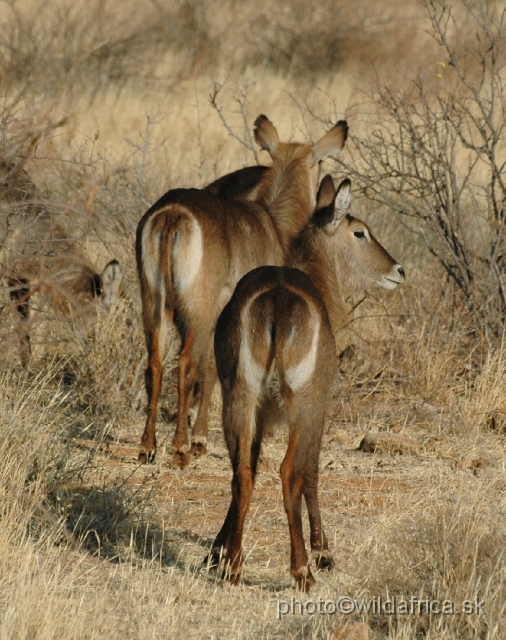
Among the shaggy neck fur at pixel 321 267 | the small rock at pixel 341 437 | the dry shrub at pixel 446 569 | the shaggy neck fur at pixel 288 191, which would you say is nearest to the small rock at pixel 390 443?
the small rock at pixel 341 437

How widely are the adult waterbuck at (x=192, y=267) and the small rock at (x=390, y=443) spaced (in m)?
1.16

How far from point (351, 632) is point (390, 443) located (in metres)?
3.49

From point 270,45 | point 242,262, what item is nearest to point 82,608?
point 242,262

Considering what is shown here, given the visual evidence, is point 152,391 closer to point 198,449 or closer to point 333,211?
point 198,449

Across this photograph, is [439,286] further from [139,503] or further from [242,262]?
[139,503]

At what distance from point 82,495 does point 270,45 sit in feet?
66.1

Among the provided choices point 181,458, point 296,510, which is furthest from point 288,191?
point 296,510

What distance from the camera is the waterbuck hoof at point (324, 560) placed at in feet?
16.5

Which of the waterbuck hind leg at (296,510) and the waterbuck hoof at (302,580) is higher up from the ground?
the waterbuck hind leg at (296,510)

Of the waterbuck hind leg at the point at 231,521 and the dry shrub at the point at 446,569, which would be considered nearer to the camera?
the dry shrub at the point at 446,569

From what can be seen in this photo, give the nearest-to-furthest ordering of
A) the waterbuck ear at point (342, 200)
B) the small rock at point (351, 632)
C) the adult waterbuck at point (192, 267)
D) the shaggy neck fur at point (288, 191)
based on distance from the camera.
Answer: the small rock at point (351, 632)
the waterbuck ear at point (342, 200)
the adult waterbuck at point (192, 267)
the shaggy neck fur at point (288, 191)

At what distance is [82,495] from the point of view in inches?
226

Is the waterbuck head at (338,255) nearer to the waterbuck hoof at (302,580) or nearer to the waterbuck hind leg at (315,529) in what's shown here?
the waterbuck hind leg at (315,529)

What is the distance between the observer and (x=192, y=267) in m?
6.87
